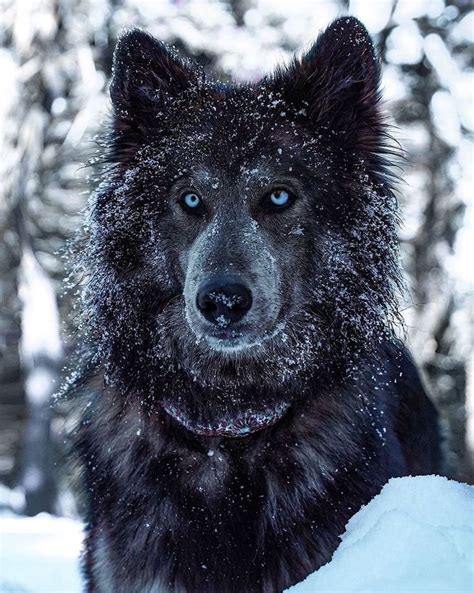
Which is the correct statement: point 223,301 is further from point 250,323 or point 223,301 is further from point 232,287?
point 250,323

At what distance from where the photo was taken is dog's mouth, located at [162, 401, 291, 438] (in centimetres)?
323

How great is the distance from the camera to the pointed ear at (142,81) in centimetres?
349

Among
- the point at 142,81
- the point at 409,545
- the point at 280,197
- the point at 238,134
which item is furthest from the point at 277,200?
the point at 409,545

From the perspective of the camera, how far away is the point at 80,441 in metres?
3.65

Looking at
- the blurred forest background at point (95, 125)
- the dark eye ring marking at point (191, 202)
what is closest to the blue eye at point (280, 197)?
the dark eye ring marking at point (191, 202)

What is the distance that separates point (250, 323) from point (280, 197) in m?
0.67

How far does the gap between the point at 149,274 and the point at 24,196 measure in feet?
26.7

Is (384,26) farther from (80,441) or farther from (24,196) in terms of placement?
(80,441)

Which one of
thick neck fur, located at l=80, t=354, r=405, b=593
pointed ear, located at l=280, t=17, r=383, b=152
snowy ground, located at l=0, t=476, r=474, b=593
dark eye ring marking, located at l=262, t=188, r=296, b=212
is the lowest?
thick neck fur, located at l=80, t=354, r=405, b=593

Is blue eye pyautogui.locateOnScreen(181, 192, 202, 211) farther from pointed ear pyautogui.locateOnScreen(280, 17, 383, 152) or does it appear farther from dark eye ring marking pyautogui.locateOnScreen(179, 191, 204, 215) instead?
pointed ear pyautogui.locateOnScreen(280, 17, 383, 152)

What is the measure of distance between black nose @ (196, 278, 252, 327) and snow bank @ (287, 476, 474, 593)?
3.36ft

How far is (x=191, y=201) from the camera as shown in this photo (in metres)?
Answer: 3.37

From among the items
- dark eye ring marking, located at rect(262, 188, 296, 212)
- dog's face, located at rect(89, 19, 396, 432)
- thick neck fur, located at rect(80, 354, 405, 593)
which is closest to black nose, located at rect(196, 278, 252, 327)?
dog's face, located at rect(89, 19, 396, 432)

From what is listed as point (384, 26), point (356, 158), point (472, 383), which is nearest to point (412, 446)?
point (356, 158)
